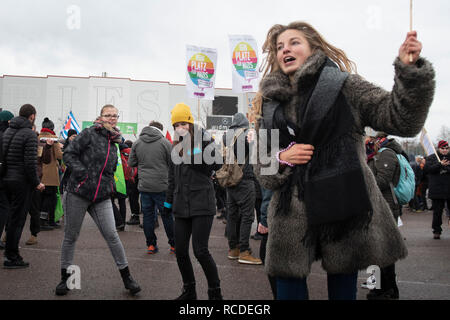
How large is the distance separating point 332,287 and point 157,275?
3.43 metres

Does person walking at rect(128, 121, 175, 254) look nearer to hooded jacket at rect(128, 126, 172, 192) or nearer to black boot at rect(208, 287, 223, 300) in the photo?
hooded jacket at rect(128, 126, 172, 192)

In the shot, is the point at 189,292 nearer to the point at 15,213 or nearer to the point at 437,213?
the point at 15,213

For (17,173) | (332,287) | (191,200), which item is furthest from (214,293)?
(17,173)

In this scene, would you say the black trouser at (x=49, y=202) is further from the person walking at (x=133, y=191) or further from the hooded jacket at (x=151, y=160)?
the hooded jacket at (x=151, y=160)

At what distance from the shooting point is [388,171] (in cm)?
445

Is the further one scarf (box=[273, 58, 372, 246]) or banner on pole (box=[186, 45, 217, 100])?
banner on pole (box=[186, 45, 217, 100])

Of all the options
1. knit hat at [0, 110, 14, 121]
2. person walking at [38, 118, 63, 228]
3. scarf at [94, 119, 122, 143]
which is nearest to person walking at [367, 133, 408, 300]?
scarf at [94, 119, 122, 143]

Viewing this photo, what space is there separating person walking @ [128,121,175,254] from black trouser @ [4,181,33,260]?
1.77 meters

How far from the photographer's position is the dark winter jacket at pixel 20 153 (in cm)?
523

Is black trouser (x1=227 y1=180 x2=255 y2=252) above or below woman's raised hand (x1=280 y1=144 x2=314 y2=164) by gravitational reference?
below

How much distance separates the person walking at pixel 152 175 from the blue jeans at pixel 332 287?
13.7 ft

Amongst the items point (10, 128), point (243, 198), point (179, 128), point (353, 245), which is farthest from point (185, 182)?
point (10, 128)

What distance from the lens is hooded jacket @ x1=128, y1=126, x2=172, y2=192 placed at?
646cm

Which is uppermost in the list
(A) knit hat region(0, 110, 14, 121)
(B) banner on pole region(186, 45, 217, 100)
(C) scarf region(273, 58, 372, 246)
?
(B) banner on pole region(186, 45, 217, 100)
